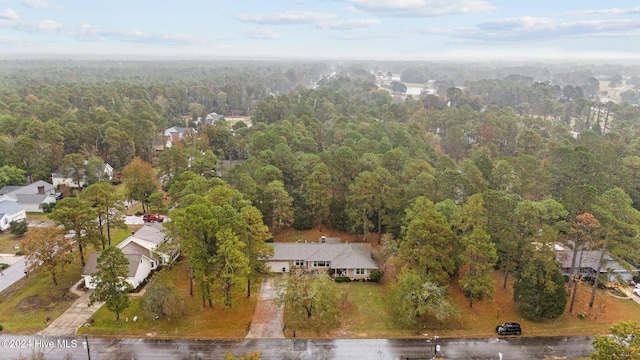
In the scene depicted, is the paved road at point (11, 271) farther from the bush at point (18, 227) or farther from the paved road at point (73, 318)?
the paved road at point (73, 318)

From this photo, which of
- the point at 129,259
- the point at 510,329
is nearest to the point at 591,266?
the point at 510,329

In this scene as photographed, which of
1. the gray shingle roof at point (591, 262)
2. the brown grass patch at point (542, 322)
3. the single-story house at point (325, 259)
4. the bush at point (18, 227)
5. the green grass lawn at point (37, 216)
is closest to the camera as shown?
the brown grass patch at point (542, 322)

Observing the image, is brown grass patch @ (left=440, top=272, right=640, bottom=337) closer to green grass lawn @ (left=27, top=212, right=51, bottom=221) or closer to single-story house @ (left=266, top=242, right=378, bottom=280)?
single-story house @ (left=266, top=242, right=378, bottom=280)

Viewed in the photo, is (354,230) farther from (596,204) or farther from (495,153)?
(495,153)

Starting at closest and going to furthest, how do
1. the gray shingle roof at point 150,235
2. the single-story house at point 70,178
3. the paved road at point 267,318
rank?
1. the paved road at point 267,318
2. the gray shingle roof at point 150,235
3. the single-story house at point 70,178

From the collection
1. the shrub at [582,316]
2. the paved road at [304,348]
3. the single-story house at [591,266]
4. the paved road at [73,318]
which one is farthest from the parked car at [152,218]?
the shrub at [582,316]

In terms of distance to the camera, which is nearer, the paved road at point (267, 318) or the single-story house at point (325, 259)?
the paved road at point (267, 318)

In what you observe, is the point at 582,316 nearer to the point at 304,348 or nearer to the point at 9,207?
the point at 304,348

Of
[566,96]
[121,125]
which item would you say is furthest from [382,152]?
[566,96]

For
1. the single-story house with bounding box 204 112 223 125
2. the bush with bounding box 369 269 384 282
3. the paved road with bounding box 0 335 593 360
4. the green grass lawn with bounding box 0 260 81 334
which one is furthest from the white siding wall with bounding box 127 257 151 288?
the single-story house with bounding box 204 112 223 125
